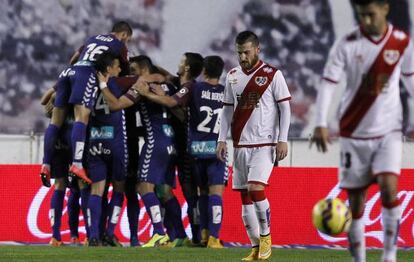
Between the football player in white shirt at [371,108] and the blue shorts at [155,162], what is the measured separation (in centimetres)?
572

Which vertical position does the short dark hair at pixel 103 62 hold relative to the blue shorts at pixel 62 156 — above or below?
above

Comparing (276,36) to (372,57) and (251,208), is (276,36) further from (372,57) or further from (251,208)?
(372,57)

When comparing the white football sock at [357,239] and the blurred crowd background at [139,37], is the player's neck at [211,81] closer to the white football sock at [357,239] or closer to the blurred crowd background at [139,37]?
the blurred crowd background at [139,37]

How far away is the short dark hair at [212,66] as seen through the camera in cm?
1416

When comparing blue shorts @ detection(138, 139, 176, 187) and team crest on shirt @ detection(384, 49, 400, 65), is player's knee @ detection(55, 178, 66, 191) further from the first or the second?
team crest on shirt @ detection(384, 49, 400, 65)

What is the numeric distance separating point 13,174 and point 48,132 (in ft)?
6.69

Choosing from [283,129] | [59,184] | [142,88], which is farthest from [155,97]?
[283,129]

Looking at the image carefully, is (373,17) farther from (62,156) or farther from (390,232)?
(62,156)

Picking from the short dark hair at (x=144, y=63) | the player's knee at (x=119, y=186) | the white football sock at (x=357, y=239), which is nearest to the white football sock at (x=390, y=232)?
the white football sock at (x=357, y=239)

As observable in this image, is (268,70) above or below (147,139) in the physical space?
above

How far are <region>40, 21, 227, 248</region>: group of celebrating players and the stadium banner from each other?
102cm

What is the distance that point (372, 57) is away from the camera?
8.70 metres

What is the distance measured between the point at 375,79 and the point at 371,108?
198 millimetres

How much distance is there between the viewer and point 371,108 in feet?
28.7
